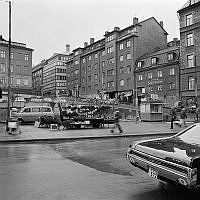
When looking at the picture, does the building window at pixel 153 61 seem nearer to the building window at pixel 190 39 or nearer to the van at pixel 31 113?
the building window at pixel 190 39

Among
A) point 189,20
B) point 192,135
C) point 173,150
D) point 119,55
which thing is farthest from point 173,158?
point 119,55

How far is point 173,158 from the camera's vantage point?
17.1 ft

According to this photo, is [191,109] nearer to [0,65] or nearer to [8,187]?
[8,187]

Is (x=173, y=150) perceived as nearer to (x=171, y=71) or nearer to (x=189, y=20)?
(x=189, y=20)

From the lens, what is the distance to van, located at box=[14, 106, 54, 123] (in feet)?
96.3

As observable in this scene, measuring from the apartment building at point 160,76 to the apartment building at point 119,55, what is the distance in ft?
8.58

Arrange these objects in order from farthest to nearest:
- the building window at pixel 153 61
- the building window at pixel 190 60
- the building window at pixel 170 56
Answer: the building window at pixel 153 61 < the building window at pixel 170 56 < the building window at pixel 190 60

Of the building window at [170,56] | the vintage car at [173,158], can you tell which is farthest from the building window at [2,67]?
the vintage car at [173,158]

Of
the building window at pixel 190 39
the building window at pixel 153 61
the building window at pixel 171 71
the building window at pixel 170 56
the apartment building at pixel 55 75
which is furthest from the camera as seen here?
the apartment building at pixel 55 75

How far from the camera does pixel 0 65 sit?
7562cm

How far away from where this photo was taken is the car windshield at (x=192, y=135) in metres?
6.48

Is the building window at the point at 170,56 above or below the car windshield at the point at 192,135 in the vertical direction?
above

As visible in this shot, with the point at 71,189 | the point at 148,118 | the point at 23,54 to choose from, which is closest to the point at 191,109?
the point at 148,118

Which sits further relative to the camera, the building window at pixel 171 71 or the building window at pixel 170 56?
the building window at pixel 170 56
